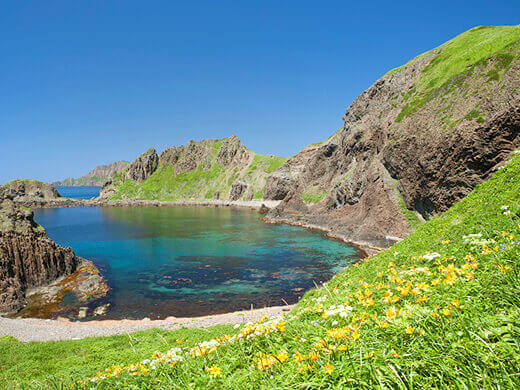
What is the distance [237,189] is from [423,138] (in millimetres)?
128079

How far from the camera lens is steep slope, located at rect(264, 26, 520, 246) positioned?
37.4 m

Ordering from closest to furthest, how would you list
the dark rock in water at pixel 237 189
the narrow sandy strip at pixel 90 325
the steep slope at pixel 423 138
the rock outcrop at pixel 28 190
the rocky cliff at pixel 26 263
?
the narrow sandy strip at pixel 90 325
the rocky cliff at pixel 26 263
the steep slope at pixel 423 138
the dark rock in water at pixel 237 189
the rock outcrop at pixel 28 190

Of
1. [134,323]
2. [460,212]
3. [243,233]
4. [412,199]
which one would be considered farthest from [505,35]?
[134,323]

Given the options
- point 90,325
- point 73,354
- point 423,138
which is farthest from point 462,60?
point 90,325

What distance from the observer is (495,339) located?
3121 millimetres

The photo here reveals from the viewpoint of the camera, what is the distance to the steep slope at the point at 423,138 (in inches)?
1474

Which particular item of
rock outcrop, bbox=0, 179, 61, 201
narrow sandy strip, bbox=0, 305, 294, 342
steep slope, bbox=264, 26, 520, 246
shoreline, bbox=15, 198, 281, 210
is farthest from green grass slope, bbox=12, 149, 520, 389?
rock outcrop, bbox=0, 179, 61, 201

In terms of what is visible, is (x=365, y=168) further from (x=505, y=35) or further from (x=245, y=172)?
(x=245, y=172)

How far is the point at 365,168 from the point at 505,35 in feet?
111

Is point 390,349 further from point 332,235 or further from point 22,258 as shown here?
point 332,235

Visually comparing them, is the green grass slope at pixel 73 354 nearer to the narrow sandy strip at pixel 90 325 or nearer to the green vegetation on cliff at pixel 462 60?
the narrow sandy strip at pixel 90 325

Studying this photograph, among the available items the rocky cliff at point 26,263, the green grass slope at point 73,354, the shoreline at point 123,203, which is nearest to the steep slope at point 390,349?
the green grass slope at point 73,354

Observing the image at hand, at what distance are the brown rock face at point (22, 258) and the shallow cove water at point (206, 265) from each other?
6.71 metres

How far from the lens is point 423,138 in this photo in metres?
47.1
